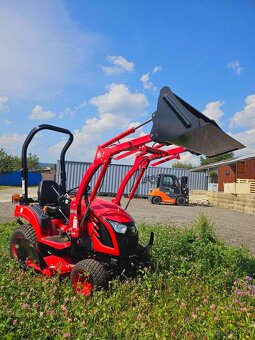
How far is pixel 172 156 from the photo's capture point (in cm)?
506

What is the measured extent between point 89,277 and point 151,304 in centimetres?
78

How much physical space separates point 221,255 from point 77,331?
11.7ft

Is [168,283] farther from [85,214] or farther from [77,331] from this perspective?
[77,331]

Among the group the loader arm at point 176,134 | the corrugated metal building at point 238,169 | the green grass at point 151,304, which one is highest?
the corrugated metal building at point 238,169

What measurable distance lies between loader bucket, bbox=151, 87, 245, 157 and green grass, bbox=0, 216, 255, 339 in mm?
1641

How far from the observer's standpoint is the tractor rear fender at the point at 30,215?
17.3 ft

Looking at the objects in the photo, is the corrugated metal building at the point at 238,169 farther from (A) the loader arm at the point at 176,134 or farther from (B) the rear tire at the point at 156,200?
(A) the loader arm at the point at 176,134

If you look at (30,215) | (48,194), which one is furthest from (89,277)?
(48,194)

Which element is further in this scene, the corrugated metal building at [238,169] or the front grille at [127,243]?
the corrugated metal building at [238,169]

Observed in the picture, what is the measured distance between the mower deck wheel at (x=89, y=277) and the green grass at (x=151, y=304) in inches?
4.8

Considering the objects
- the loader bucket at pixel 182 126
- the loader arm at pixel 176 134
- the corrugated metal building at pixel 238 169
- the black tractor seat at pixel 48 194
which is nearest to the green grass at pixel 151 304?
the black tractor seat at pixel 48 194

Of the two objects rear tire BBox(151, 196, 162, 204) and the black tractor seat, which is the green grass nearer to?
the black tractor seat

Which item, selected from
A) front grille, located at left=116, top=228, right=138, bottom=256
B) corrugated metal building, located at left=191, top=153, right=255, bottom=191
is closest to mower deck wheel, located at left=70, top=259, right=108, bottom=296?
front grille, located at left=116, top=228, right=138, bottom=256

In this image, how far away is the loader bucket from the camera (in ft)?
12.5
